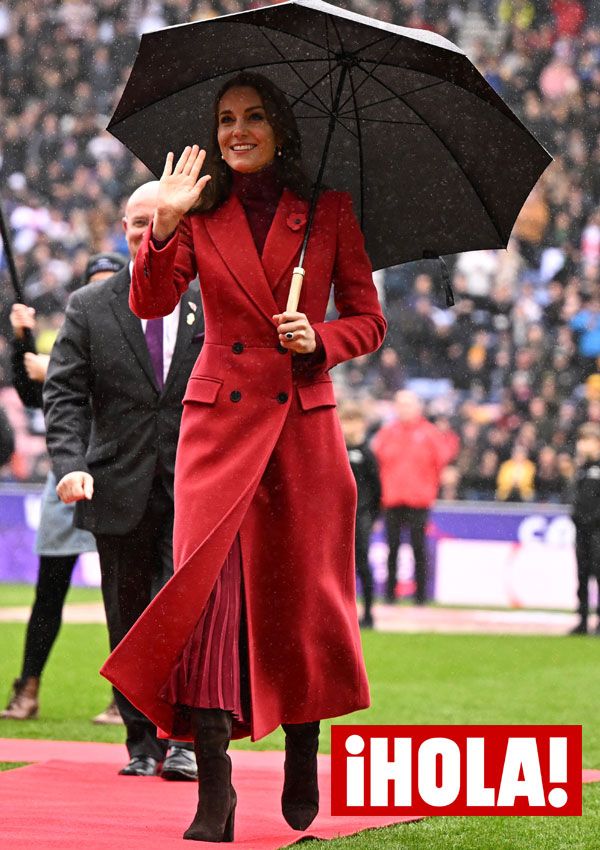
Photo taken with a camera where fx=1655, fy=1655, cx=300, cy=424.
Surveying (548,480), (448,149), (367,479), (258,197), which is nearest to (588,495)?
(367,479)

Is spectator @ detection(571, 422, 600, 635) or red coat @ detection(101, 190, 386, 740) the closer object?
red coat @ detection(101, 190, 386, 740)

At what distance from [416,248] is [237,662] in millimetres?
1571

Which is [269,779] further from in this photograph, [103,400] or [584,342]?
[584,342]

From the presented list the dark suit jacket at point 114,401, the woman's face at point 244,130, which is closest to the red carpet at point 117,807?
the dark suit jacket at point 114,401

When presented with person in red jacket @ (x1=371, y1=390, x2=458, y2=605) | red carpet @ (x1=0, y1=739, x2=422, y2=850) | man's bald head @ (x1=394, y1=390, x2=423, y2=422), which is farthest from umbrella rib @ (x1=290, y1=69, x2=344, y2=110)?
man's bald head @ (x1=394, y1=390, x2=423, y2=422)

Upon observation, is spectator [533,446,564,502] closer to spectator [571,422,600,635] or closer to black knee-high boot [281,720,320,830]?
spectator [571,422,600,635]

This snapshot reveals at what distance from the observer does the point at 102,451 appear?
6285 mm

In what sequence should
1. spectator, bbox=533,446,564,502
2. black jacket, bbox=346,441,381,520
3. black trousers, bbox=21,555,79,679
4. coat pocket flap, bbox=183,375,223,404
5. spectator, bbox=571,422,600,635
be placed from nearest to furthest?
coat pocket flap, bbox=183,375,223,404 → black trousers, bbox=21,555,79,679 → spectator, bbox=571,422,600,635 → black jacket, bbox=346,441,381,520 → spectator, bbox=533,446,564,502

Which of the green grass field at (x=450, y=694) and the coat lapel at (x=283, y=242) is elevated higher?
the coat lapel at (x=283, y=242)

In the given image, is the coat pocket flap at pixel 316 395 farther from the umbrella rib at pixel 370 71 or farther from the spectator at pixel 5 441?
the spectator at pixel 5 441

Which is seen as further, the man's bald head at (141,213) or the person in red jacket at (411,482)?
the person in red jacket at (411,482)

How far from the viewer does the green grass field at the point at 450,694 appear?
5.00m

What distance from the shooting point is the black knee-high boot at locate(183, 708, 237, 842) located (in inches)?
176

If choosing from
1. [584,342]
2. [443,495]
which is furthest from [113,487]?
[584,342]
